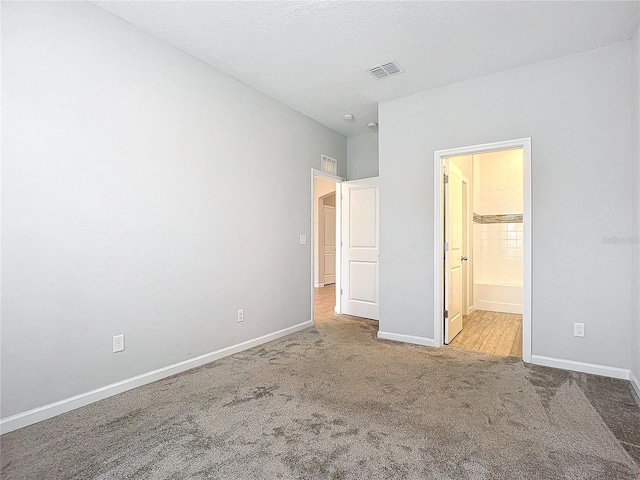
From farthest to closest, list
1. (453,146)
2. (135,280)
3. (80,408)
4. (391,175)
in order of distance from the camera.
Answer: (391,175) < (453,146) < (135,280) < (80,408)

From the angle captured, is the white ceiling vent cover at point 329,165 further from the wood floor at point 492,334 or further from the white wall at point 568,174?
the wood floor at point 492,334

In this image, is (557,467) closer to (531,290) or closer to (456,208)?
(531,290)

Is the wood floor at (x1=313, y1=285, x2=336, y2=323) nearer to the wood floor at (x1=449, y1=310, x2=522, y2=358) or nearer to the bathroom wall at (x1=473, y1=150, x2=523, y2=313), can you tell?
the wood floor at (x1=449, y1=310, x2=522, y2=358)

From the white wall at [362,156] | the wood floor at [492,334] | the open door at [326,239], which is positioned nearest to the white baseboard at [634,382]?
the wood floor at [492,334]

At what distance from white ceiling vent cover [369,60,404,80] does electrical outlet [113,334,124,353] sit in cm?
321

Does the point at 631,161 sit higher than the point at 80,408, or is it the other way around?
the point at 631,161

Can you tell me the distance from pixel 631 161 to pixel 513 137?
35.9 inches

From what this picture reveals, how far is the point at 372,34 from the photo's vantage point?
275cm

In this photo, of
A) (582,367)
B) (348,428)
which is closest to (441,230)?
(582,367)

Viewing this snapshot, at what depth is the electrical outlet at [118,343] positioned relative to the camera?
2.54 metres

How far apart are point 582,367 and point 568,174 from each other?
170cm

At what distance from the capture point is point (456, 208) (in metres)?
4.15

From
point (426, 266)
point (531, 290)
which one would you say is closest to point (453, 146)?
point (426, 266)

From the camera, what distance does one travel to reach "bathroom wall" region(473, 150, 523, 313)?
5.67 metres
